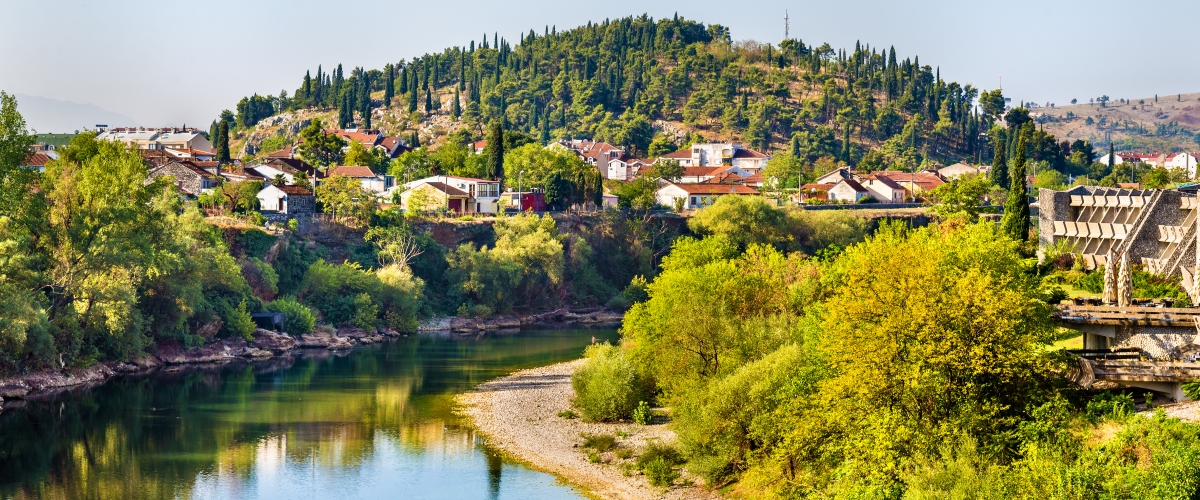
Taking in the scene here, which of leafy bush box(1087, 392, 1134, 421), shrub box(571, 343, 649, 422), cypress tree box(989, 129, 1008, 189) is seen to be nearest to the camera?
leafy bush box(1087, 392, 1134, 421)

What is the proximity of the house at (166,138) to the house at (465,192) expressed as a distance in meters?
46.1

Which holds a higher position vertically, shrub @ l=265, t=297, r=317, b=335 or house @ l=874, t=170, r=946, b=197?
house @ l=874, t=170, r=946, b=197

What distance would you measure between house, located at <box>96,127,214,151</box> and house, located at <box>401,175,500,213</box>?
46118 mm

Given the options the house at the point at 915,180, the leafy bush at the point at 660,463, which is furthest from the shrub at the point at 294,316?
the house at the point at 915,180

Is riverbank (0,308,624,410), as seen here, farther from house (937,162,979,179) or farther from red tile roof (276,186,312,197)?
house (937,162,979,179)

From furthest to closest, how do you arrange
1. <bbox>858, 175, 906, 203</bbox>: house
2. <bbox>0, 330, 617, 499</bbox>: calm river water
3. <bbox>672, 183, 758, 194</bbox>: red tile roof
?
<bbox>858, 175, 906, 203</bbox>: house
<bbox>672, 183, 758, 194</bbox>: red tile roof
<bbox>0, 330, 617, 499</bbox>: calm river water

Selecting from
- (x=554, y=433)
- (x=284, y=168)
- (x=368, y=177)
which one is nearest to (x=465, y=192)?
(x=368, y=177)

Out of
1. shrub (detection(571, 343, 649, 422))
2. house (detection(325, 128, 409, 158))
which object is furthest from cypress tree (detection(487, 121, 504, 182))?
shrub (detection(571, 343, 649, 422))

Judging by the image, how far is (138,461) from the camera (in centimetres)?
3572

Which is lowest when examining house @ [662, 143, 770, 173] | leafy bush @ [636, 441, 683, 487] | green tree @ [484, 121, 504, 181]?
leafy bush @ [636, 441, 683, 487]

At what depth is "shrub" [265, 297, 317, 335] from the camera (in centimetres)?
6469

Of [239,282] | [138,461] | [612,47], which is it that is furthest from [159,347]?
[612,47]

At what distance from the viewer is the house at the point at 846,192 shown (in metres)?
106

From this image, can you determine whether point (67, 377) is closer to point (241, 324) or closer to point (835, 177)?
point (241, 324)
